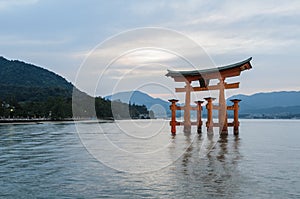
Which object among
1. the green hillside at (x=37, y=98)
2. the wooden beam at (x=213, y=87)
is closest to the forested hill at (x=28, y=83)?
the green hillside at (x=37, y=98)

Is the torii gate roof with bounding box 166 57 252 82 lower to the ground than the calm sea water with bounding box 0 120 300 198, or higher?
higher

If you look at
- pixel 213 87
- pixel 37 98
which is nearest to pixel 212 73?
pixel 213 87

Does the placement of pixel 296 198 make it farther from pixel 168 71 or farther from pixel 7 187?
pixel 168 71

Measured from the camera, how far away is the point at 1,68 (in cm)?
16362

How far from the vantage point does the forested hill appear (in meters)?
125

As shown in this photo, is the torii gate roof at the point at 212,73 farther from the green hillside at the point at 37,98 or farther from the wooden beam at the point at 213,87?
the green hillside at the point at 37,98

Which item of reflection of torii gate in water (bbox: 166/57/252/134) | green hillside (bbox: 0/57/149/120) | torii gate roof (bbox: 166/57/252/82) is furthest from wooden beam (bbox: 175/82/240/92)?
green hillside (bbox: 0/57/149/120)

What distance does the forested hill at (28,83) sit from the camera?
411 feet

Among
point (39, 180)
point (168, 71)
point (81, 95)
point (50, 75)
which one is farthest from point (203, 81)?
A: point (50, 75)

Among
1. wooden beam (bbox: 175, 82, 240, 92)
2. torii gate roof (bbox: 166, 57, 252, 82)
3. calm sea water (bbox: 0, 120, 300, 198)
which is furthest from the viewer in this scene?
wooden beam (bbox: 175, 82, 240, 92)

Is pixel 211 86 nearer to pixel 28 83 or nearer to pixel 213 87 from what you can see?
pixel 213 87

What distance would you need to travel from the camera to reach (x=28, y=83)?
5969 inches

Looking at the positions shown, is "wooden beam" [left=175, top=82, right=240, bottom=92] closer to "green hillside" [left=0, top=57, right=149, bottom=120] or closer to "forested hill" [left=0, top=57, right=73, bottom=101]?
"green hillside" [left=0, top=57, right=149, bottom=120]

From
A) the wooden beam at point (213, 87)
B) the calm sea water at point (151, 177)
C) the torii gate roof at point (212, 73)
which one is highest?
the torii gate roof at point (212, 73)
